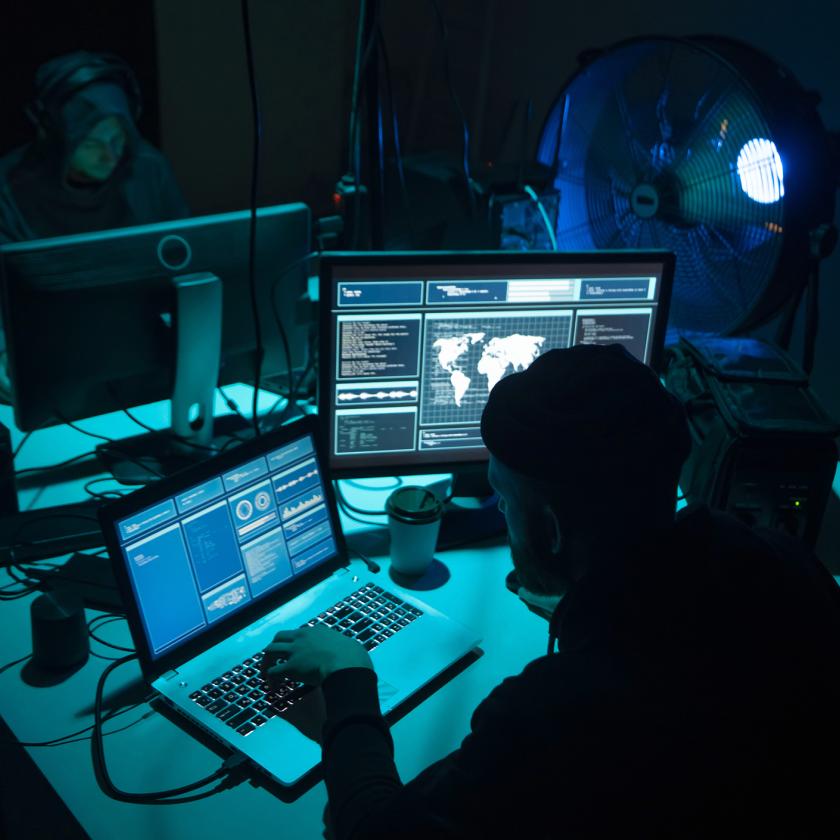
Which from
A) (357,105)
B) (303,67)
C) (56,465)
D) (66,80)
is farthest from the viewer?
(303,67)

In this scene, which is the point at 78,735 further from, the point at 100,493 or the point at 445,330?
the point at 445,330

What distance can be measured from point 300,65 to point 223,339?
244 centimetres

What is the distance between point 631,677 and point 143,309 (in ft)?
3.68

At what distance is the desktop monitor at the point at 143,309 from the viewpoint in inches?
57.9

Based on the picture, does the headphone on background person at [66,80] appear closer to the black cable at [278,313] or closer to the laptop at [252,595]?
the black cable at [278,313]

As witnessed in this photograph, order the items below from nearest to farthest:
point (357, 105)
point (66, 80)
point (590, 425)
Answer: point (590, 425) → point (357, 105) → point (66, 80)

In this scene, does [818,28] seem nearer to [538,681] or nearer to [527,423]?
[527,423]

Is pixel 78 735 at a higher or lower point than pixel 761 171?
lower

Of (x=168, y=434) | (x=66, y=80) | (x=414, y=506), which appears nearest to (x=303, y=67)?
(x=66, y=80)

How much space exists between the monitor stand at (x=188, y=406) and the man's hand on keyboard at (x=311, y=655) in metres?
0.58

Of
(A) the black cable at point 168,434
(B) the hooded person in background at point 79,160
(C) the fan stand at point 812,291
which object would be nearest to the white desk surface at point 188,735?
(A) the black cable at point 168,434

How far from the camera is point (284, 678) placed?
3.77 ft

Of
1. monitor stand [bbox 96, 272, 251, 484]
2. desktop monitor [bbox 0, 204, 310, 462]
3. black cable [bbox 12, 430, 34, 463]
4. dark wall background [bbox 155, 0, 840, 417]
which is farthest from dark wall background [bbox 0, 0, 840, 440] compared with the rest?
black cable [bbox 12, 430, 34, 463]

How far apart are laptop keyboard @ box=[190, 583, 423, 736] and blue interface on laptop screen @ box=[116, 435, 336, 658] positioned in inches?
3.1
